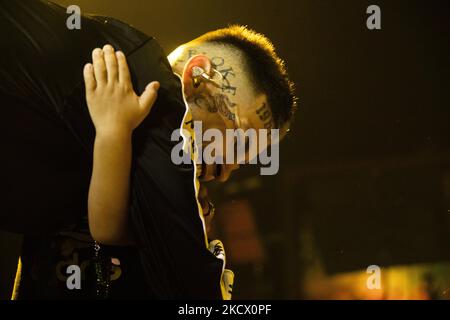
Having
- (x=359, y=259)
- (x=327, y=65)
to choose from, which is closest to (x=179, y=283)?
(x=327, y=65)

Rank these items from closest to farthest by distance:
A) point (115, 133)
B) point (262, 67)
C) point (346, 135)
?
point (115, 133) < point (262, 67) < point (346, 135)

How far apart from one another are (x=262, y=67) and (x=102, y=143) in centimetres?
49

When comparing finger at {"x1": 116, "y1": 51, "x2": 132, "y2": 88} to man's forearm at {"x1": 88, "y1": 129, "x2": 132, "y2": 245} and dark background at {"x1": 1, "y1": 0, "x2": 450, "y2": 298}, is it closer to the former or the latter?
man's forearm at {"x1": 88, "y1": 129, "x2": 132, "y2": 245}

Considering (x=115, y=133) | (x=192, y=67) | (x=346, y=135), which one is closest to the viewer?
(x=115, y=133)

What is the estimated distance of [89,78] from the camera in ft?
2.77

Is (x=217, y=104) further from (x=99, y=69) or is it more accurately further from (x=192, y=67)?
(x=99, y=69)

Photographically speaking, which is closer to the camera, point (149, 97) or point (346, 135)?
point (149, 97)

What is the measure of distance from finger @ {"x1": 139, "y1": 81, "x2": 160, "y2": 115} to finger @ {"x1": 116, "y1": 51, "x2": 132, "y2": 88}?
0.03 metres

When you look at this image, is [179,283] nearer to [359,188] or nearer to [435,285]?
[359,188]

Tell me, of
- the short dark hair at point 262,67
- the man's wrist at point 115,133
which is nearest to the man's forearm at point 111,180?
the man's wrist at point 115,133

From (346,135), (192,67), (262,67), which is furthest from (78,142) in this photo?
(346,135)

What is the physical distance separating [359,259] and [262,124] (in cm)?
140

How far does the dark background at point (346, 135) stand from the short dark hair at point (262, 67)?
684mm
